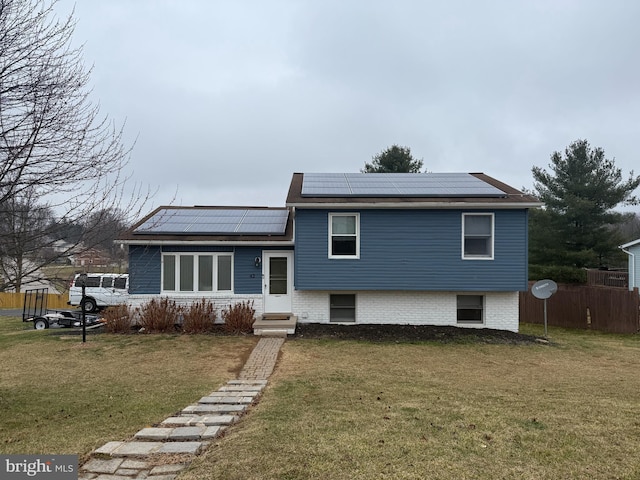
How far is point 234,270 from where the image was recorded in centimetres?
1406

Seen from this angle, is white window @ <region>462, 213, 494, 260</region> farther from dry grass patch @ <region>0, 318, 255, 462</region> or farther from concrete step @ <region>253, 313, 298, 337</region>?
dry grass patch @ <region>0, 318, 255, 462</region>

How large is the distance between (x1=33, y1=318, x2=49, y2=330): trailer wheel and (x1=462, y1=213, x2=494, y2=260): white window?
1556 centimetres

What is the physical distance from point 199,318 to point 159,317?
4.29ft

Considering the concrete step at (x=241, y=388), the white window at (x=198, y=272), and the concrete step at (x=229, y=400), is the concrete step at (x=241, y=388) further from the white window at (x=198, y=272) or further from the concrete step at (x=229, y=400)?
the white window at (x=198, y=272)

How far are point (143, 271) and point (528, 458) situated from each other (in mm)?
12430

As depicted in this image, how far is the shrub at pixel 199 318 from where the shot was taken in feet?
42.3

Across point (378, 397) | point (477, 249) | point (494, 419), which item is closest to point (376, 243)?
point (477, 249)

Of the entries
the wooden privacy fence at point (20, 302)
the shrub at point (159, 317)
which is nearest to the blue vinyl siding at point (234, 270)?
the shrub at point (159, 317)

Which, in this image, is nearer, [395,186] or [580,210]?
[395,186]

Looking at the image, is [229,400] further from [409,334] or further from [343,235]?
[343,235]

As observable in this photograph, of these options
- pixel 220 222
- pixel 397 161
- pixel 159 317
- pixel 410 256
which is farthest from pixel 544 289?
pixel 397 161

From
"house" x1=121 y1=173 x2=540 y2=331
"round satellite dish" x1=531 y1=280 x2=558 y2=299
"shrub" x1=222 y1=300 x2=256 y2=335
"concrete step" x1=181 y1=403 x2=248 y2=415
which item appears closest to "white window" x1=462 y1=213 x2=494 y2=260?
"house" x1=121 y1=173 x2=540 y2=331

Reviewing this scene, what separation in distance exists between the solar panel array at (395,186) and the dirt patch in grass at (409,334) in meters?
4.28

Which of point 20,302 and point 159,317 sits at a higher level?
point 159,317
